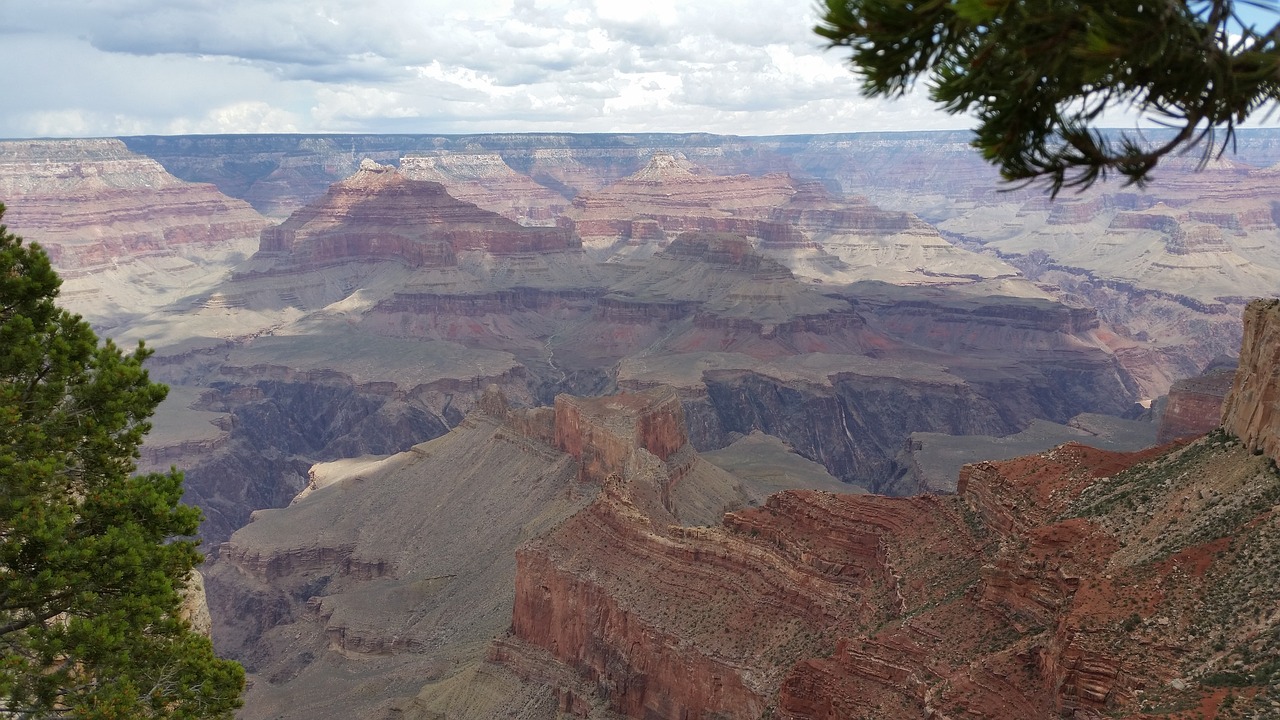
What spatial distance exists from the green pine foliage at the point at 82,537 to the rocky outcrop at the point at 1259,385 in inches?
1144

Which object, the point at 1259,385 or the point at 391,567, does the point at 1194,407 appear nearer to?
the point at 1259,385

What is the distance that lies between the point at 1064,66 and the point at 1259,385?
24.5 m

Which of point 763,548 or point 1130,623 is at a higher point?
point 1130,623

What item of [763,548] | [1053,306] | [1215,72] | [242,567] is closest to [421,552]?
[242,567]

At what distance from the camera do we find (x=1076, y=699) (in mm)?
26359

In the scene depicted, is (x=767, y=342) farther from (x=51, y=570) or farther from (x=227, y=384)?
(x=51, y=570)

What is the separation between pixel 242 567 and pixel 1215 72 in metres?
94.2

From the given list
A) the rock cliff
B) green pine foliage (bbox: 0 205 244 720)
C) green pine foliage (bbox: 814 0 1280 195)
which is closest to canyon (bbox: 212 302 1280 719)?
the rock cliff

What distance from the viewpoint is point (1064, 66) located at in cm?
1286

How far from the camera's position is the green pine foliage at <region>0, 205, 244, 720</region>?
19297 mm

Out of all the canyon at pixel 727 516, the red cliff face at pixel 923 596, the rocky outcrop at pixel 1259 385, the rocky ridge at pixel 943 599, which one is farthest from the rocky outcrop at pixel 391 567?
the rocky outcrop at pixel 1259 385

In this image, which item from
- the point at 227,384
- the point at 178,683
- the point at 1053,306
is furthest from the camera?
the point at 1053,306

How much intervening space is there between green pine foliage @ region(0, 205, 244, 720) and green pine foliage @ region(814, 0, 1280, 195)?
52.1ft

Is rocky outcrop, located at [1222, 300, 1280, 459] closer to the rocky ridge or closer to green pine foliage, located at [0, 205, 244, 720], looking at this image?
the rocky ridge
